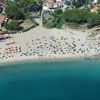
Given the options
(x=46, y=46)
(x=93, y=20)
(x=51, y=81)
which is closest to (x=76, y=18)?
(x=93, y=20)

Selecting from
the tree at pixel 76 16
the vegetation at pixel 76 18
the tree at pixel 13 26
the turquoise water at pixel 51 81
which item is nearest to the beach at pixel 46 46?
the tree at pixel 13 26

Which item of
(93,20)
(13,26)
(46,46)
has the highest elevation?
(93,20)

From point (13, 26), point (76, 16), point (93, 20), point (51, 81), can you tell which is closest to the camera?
point (51, 81)

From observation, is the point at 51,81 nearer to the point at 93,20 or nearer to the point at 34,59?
the point at 34,59

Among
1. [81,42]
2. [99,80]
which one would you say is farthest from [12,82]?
[81,42]

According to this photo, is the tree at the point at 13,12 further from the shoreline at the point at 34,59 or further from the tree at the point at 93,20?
the shoreline at the point at 34,59

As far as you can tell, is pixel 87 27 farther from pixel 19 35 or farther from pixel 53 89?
pixel 53 89

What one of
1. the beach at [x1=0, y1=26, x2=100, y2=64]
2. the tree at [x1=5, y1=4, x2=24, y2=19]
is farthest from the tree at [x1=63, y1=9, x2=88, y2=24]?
the tree at [x1=5, y1=4, x2=24, y2=19]
